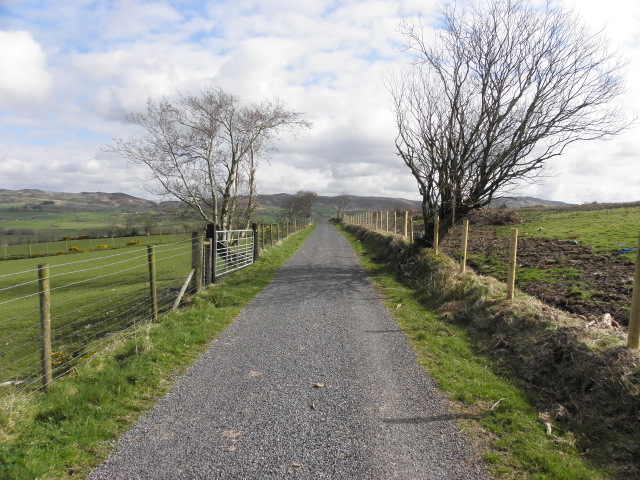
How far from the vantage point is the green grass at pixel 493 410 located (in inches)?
132

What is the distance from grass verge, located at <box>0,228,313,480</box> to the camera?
331cm

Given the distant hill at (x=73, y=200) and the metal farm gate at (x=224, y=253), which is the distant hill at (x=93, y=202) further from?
the metal farm gate at (x=224, y=253)

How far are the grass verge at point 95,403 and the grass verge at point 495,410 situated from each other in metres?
3.29

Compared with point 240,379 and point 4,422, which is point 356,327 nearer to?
point 240,379

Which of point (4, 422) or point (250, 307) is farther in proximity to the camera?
point (250, 307)

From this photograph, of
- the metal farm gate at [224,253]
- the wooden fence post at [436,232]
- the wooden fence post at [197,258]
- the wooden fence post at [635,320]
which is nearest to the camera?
the wooden fence post at [635,320]

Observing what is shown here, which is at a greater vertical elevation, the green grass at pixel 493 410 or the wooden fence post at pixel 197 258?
the wooden fence post at pixel 197 258

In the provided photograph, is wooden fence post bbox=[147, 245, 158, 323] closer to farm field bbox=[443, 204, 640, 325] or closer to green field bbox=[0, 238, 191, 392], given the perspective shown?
green field bbox=[0, 238, 191, 392]

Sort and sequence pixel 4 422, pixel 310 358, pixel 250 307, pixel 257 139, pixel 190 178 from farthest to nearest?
1. pixel 257 139
2. pixel 190 178
3. pixel 250 307
4. pixel 310 358
5. pixel 4 422

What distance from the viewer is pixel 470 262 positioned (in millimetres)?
14000

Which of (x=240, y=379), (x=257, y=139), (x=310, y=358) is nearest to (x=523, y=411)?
(x=310, y=358)

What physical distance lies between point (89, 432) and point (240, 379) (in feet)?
5.62

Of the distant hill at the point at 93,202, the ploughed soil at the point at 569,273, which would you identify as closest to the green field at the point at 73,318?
the ploughed soil at the point at 569,273

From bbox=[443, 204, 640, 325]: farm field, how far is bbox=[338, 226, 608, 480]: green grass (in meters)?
2.46
